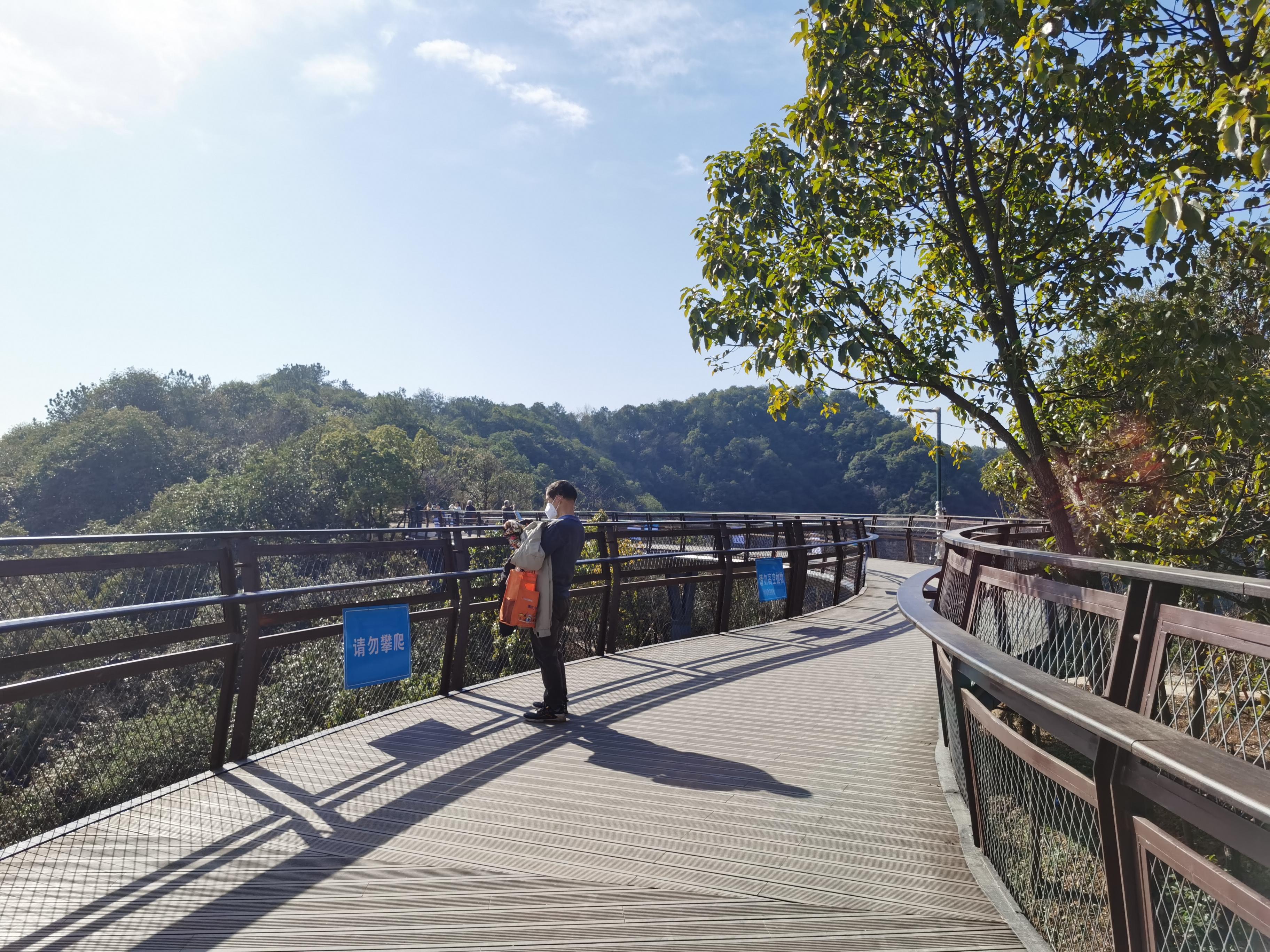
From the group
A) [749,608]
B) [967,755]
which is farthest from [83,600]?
[749,608]

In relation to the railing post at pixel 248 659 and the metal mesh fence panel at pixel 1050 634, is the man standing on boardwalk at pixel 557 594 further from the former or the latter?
the metal mesh fence panel at pixel 1050 634

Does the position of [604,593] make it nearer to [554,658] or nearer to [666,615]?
[554,658]

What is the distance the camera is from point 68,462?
66.2 m

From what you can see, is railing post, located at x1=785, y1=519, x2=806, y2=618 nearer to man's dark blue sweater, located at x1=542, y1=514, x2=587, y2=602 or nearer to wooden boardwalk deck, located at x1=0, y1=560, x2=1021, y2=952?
wooden boardwalk deck, located at x1=0, y1=560, x2=1021, y2=952

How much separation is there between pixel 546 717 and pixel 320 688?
158 cm

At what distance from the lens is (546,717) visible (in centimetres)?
600

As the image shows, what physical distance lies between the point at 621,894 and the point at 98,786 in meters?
2.81

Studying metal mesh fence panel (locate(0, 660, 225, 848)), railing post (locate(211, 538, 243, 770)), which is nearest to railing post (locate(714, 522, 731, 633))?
railing post (locate(211, 538, 243, 770))

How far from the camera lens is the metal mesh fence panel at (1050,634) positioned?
3.24 m

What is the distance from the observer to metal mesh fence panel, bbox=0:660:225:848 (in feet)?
13.4

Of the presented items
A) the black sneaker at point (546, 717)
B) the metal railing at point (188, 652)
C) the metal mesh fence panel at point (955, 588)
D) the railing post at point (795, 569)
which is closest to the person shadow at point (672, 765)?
the black sneaker at point (546, 717)

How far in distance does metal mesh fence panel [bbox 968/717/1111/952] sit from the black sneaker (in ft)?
9.36

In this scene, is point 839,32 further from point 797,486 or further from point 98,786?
point 797,486

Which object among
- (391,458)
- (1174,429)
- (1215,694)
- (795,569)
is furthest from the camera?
(391,458)
